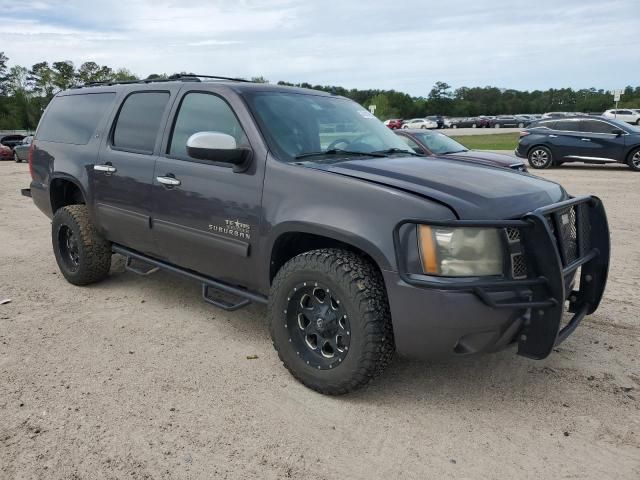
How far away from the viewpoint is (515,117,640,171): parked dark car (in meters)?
16.0

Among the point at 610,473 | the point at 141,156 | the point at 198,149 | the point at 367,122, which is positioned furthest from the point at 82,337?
the point at 610,473

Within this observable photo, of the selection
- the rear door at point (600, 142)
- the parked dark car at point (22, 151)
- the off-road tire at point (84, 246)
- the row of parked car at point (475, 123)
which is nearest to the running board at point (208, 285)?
the off-road tire at point (84, 246)

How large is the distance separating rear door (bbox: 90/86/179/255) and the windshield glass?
256 inches

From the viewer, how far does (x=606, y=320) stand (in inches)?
179

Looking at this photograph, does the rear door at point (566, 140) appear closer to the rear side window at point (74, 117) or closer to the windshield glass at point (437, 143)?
A: the windshield glass at point (437, 143)

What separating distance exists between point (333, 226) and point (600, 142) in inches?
613

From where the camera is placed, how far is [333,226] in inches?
123

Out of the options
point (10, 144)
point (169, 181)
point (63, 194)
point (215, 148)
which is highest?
point (215, 148)

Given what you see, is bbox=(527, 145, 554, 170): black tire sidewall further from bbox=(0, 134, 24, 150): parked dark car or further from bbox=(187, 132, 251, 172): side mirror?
bbox=(0, 134, 24, 150): parked dark car

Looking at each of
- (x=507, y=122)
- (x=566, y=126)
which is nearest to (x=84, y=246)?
(x=566, y=126)

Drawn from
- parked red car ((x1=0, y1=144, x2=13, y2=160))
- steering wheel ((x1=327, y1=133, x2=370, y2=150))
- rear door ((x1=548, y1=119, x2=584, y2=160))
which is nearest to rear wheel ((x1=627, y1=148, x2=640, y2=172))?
rear door ((x1=548, y1=119, x2=584, y2=160))

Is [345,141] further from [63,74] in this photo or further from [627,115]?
[63,74]

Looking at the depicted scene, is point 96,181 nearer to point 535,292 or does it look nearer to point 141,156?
point 141,156

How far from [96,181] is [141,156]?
2.46ft
